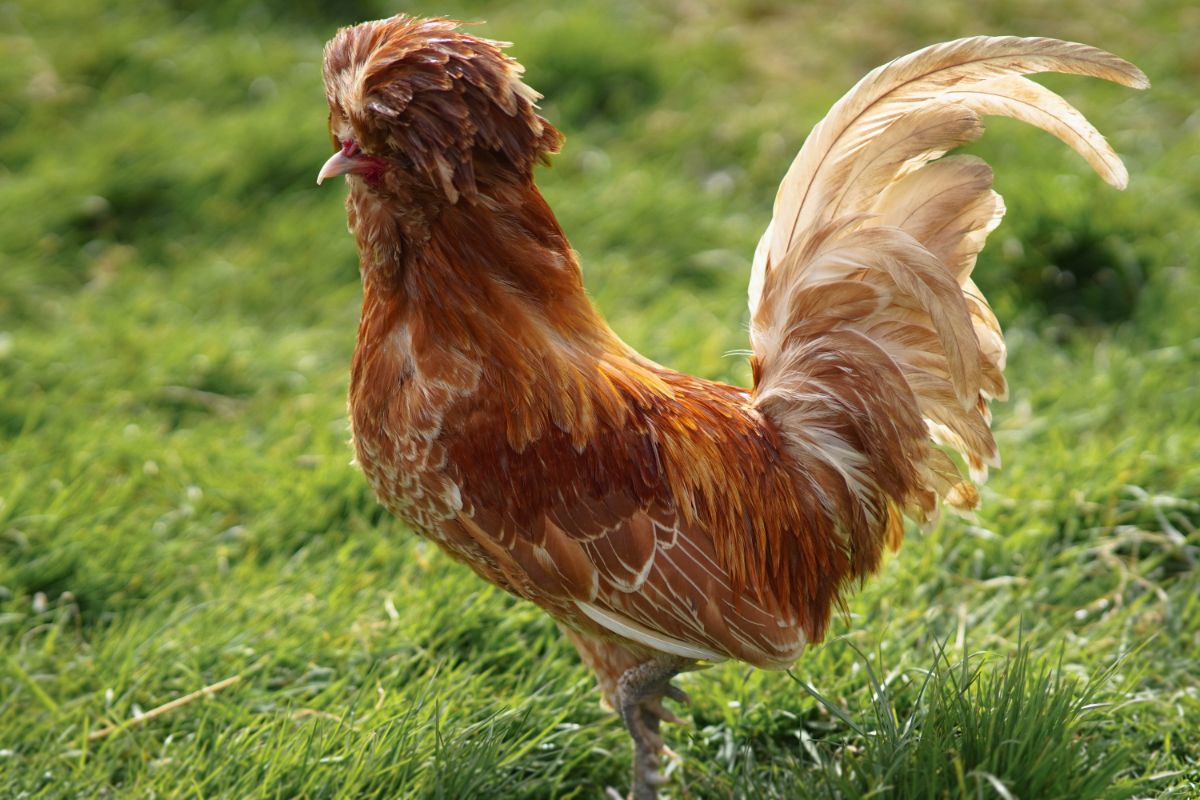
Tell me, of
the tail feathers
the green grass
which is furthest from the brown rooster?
the green grass

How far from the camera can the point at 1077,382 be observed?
5230mm

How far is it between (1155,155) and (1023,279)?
4.75 ft

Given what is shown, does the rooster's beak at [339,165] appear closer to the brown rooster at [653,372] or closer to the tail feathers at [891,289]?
the brown rooster at [653,372]

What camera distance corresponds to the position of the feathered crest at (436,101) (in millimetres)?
2717

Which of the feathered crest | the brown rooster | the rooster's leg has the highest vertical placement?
the feathered crest

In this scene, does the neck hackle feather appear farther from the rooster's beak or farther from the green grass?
the green grass

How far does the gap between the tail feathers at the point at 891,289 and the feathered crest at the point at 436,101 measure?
86 centimetres

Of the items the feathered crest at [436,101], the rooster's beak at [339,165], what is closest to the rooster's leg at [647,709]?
the feathered crest at [436,101]

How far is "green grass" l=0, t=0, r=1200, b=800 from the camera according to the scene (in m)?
3.40

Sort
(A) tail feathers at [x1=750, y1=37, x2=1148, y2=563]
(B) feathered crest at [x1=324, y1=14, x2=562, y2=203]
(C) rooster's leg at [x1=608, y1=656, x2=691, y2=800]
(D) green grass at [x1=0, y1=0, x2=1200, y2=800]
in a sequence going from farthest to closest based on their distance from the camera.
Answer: (D) green grass at [x1=0, y1=0, x2=1200, y2=800]
(C) rooster's leg at [x1=608, y1=656, x2=691, y2=800]
(A) tail feathers at [x1=750, y1=37, x2=1148, y2=563]
(B) feathered crest at [x1=324, y1=14, x2=562, y2=203]

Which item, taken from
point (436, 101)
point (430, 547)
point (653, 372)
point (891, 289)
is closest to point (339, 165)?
point (436, 101)

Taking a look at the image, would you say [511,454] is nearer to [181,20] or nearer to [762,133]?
[762,133]

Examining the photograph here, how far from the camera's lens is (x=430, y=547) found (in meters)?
4.38

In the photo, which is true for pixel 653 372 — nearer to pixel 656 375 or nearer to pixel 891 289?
pixel 656 375
